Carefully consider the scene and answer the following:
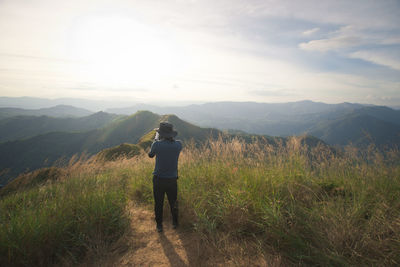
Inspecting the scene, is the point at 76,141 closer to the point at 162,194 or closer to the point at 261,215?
the point at 162,194

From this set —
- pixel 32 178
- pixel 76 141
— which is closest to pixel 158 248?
pixel 32 178

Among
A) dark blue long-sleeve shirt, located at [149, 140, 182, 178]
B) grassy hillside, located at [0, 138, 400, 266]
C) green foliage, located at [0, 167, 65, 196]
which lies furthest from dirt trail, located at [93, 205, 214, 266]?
green foliage, located at [0, 167, 65, 196]

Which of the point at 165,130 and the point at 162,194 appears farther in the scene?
the point at 165,130

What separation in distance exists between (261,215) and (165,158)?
2350 millimetres

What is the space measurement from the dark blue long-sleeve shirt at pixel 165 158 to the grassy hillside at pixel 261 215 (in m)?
0.83

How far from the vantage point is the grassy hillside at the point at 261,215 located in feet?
9.26

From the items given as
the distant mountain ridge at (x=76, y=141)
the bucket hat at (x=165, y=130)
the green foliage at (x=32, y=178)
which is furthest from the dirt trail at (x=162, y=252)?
the distant mountain ridge at (x=76, y=141)

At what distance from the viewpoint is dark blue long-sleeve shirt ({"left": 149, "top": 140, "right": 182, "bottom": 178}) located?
4.22m

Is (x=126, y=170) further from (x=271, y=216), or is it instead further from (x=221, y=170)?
(x=271, y=216)

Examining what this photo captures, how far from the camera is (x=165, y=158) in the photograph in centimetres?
423

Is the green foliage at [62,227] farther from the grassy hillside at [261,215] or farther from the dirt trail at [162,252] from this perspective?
the dirt trail at [162,252]

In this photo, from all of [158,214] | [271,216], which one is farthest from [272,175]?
[158,214]

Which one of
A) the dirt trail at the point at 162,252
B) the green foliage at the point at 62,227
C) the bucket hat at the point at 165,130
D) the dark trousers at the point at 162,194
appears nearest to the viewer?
the green foliage at the point at 62,227

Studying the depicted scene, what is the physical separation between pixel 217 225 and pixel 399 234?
2.85m
